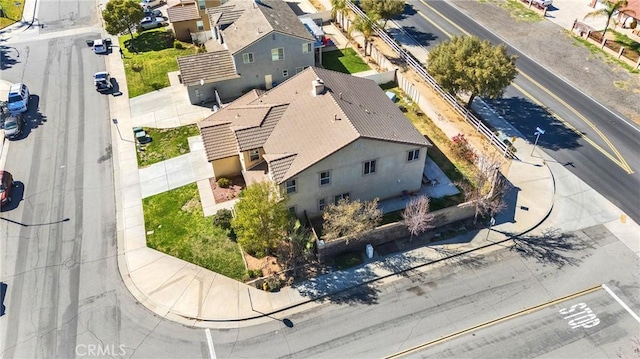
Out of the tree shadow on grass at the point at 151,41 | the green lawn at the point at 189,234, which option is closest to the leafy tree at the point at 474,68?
the green lawn at the point at 189,234

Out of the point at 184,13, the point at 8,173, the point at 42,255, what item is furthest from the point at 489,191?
the point at 184,13

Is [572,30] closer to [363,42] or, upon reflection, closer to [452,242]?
[363,42]

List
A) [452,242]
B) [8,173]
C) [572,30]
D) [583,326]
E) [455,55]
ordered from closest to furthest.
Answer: [583,326]
[452,242]
[8,173]
[455,55]
[572,30]

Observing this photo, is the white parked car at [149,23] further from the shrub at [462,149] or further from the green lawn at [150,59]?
the shrub at [462,149]

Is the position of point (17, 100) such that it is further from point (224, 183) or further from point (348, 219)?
point (348, 219)

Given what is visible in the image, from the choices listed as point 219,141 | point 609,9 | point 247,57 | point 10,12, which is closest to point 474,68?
point 247,57

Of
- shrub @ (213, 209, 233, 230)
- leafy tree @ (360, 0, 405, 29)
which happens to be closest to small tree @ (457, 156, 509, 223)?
shrub @ (213, 209, 233, 230)
